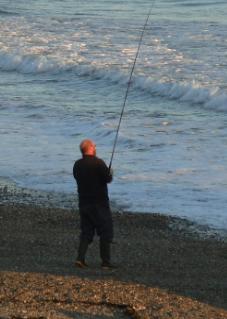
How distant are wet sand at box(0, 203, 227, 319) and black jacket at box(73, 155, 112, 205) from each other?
23.8 inches

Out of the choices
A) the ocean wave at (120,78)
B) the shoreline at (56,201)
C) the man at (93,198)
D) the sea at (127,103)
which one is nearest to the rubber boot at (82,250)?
the man at (93,198)

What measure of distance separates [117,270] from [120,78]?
1496 centimetres

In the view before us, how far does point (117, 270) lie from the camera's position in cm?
914

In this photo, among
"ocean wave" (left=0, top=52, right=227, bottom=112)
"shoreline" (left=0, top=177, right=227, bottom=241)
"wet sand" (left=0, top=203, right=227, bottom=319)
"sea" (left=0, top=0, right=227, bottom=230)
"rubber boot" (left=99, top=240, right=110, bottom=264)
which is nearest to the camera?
"wet sand" (left=0, top=203, right=227, bottom=319)

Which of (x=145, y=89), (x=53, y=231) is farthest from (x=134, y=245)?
(x=145, y=89)

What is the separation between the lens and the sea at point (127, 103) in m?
13.2

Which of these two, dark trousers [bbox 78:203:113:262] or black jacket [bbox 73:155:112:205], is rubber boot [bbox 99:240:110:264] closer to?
dark trousers [bbox 78:203:113:262]

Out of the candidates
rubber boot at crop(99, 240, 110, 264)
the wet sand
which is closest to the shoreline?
the wet sand

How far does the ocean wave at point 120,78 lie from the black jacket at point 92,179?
1062 cm

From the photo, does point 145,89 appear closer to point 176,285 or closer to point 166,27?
point 166,27

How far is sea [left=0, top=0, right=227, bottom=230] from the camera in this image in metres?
13.2

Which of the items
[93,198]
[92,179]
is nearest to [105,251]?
[93,198]

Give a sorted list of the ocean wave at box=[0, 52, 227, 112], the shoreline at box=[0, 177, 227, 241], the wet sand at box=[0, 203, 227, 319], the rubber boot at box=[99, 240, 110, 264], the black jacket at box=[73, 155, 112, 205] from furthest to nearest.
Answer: the ocean wave at box=[0, 52, 227, 112]
the shoreline at box=[0, 177, 227, 241]
the rubber boot at box=[99, 240, 110, 264]
the black jacket at box=[73, 155, 112, 205]
the wet sand at box=[0, 203, 227, 319]

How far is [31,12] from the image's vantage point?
39.8 meters
